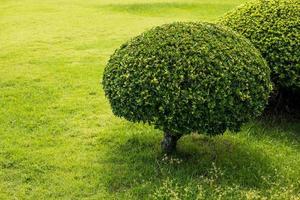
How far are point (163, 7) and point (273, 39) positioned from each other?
507 inches

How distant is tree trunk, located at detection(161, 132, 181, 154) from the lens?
24.8ft

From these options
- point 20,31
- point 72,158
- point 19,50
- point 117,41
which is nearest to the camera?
point 72,158

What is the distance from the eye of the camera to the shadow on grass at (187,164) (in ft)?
22.9

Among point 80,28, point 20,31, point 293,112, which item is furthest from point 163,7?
point 293,112

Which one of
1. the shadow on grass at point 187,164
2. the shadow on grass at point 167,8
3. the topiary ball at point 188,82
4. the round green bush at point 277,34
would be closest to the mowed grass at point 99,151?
the shadow on grass at point 187,164

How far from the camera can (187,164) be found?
7402 mm

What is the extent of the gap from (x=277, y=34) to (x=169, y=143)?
2461 millimetres

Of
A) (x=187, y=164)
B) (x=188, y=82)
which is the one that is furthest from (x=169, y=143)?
(x=188, y=82)

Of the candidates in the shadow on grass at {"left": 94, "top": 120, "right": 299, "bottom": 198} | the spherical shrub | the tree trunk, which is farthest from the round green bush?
the tree trunk

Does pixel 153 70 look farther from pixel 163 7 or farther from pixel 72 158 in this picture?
pixel 163 7

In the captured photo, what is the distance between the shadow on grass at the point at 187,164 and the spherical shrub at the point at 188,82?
60 cm

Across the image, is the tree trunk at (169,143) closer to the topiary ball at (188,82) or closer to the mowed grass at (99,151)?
the mowed grass at (99,151)

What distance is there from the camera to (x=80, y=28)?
55.4 ft

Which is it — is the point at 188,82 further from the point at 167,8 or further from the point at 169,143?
the point at 167,8
